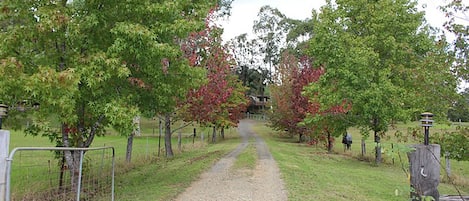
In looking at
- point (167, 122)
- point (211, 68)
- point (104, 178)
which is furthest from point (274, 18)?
point (104, 178)

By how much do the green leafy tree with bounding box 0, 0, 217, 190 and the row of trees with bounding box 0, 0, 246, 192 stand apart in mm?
19

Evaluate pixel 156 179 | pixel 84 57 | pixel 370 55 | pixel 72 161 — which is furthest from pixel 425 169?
pixel 370 55

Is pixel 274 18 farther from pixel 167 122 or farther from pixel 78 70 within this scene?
pixel 78 70

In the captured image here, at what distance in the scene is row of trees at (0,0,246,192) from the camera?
796cm

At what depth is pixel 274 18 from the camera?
55.9 m

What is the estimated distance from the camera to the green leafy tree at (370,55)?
55.2 feet

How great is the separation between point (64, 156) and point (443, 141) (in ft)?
35.2

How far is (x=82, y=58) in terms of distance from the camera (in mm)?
8641

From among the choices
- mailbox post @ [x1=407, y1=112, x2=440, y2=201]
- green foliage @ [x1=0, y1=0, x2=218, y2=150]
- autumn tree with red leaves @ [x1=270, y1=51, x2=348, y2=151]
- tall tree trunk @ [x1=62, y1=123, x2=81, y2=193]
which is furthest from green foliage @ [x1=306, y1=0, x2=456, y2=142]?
mailbox post @ [x1=407, y1=112, x2=440, y2=201]

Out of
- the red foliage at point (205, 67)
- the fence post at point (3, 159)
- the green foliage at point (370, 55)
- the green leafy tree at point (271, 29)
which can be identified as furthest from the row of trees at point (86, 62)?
the green leafy tree at point (271, 29)

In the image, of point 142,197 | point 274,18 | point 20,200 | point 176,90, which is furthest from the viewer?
point 274,18

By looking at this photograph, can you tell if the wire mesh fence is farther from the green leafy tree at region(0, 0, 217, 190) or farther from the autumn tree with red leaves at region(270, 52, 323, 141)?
the autumn tree with red leaves at region(270, 52, 323, 141)

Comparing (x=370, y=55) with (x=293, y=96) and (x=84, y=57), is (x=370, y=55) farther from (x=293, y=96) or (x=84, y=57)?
(x=84, y=57)

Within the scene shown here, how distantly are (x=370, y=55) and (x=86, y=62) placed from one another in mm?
12366
